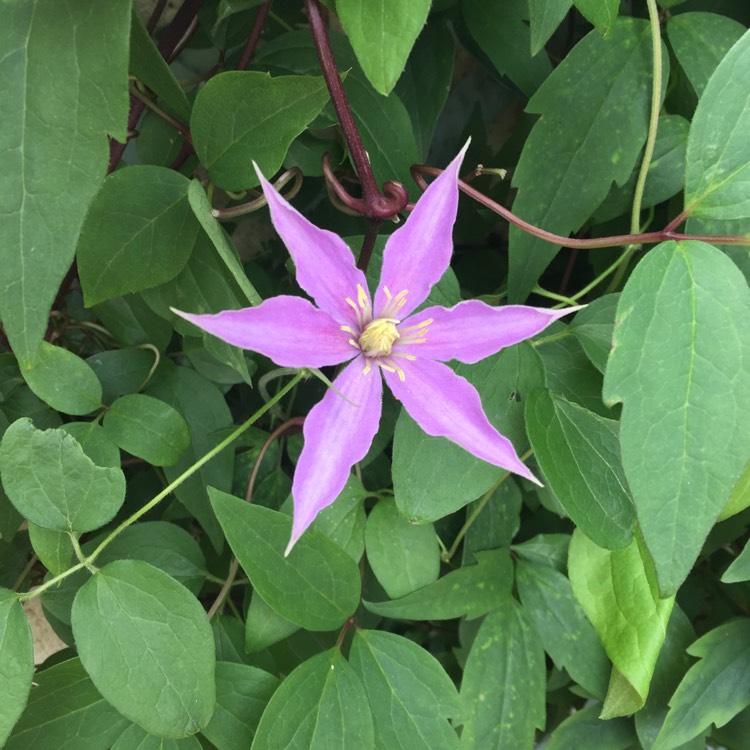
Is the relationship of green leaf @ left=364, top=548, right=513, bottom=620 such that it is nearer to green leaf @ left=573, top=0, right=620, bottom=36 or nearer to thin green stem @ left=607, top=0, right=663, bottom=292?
thin green stem @ left=607, top=0, right=663, bottom=292

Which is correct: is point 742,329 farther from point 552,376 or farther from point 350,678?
point 350,678

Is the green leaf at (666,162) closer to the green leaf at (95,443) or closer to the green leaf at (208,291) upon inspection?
the green leaf at (208,291)

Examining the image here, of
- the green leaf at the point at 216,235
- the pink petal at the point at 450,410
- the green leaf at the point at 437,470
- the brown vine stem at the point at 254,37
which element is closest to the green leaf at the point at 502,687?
the green leaf at the point at 437,470

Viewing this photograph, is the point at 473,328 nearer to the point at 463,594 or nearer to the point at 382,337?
the point at 382,337

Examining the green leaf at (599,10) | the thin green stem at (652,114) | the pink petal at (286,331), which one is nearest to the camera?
the pink petal at (286,331)

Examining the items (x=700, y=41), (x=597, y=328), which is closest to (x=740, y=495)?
(x=597, y=328)

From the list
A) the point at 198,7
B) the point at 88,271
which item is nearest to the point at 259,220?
the point at 198,7

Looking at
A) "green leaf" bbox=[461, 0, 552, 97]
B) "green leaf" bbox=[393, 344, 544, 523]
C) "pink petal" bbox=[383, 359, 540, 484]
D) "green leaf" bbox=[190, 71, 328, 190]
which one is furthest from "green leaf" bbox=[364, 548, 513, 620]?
"green leaf" bbox=[461, 0, 552, 97]
